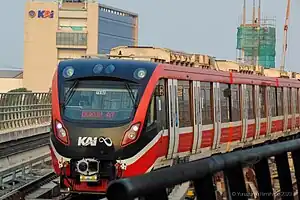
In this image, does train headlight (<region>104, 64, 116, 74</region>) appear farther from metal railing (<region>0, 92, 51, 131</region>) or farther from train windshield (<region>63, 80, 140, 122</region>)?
metal railing (<region>0, 92, 51, 131</region>)

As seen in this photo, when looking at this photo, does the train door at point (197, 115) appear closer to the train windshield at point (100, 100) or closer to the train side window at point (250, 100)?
the train windshield at point (100, 100)

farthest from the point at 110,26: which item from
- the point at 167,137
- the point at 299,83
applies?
the point at 167,137

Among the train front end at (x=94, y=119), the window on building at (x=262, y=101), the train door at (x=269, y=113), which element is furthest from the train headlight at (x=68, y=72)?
the train door at (x=269, y=113)

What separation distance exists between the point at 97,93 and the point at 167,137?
5.24 feet

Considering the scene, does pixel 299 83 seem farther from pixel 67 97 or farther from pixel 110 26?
pixel 110 26

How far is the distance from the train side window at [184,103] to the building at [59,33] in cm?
12633

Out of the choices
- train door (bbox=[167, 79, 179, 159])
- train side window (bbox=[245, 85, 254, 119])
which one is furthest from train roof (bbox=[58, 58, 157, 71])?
train side window (bbox=[245, 85, 254, 119])

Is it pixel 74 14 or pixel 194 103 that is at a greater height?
pixel 74 14

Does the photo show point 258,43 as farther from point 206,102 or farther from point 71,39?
point 206,102

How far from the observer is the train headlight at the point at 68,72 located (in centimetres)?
1375

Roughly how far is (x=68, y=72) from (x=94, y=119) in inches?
43.2

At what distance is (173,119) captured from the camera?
14461mm

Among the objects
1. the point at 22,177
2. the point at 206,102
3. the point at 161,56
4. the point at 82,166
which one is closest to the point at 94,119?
the point at 82,166

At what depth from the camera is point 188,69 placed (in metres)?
16.0
